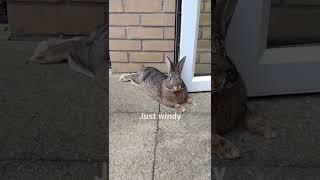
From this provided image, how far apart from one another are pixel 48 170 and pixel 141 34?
3.64 feet

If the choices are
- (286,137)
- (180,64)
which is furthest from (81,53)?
(286,137)

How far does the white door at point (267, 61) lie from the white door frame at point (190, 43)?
8.8 inches

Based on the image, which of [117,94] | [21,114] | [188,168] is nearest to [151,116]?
[117,94]

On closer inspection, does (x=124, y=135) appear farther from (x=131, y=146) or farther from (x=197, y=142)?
(x=197, y=142)

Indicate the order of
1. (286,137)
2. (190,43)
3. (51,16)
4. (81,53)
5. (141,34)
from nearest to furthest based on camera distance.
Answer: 1. (286,137)
2. (190,43)
3. (141,34)
4. (81,53)
5. (51,16)

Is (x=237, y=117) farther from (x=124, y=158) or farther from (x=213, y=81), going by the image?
(x=124, y=158)

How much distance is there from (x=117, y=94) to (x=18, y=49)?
954 mm

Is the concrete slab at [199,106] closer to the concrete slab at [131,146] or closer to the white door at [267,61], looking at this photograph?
the concrete slab at [131,146]

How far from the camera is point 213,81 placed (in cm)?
289

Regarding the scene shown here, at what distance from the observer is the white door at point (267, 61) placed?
10.2 ft

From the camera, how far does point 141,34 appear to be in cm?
320

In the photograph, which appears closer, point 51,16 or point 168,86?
point 168,86

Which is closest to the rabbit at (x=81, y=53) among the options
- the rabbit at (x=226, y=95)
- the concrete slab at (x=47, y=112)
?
the concrete slab at (x=47, y=112)

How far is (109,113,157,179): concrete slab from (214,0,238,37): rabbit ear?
650 millimetres
